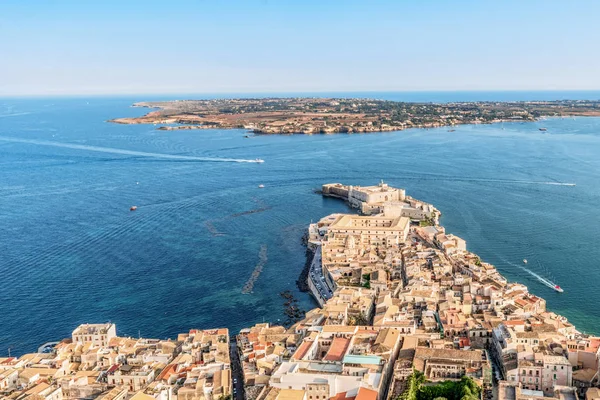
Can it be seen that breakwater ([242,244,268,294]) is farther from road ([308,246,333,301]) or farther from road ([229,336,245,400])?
road ([229,336,245,400])

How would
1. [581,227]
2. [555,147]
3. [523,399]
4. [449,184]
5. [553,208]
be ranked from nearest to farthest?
1. [523,399]
2. [581,227]
3. [553,208]
4. [449,184]
5. [555,147]

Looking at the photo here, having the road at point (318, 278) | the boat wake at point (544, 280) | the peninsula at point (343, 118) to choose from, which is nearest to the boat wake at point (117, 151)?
the peninsula at point (343, 118)

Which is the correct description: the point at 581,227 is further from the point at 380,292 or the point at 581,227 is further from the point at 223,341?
the point at 223,341

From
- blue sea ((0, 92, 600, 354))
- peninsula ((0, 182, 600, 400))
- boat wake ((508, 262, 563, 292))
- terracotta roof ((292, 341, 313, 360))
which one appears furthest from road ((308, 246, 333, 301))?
boat wake ((508, 262, 563, 292))

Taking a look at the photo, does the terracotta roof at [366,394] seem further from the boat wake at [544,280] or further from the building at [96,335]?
the boat wake at [544,280]

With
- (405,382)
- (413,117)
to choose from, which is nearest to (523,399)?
(405,382)
